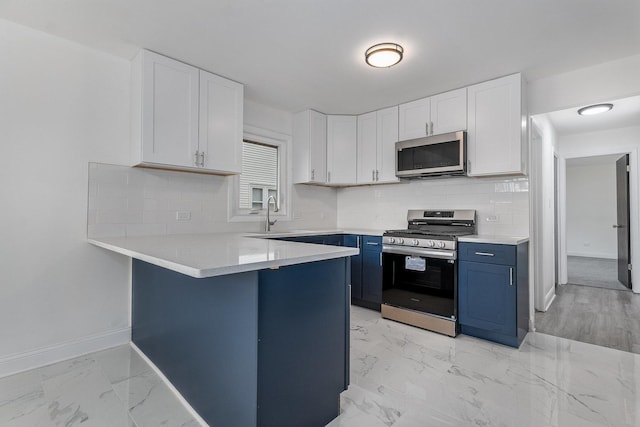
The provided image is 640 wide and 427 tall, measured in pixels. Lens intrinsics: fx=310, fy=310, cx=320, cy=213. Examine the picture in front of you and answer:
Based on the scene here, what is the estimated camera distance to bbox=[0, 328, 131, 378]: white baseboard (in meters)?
2.12

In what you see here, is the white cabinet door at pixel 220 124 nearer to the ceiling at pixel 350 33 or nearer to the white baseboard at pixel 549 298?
the ceiling at pixel 350 33

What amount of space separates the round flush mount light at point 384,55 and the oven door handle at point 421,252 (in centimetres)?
169

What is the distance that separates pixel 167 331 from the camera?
204 cm

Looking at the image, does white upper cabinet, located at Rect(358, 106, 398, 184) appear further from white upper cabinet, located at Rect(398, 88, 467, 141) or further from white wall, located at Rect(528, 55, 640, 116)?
white wall, located at Rect(528, 55, 640, 116)

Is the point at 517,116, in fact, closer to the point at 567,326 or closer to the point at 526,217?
the point at 526,217

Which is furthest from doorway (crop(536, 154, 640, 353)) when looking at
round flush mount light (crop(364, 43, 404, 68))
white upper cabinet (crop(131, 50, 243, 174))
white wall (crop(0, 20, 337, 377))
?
white wall (crop(0, 20, 337, 377))

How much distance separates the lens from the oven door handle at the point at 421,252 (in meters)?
2.84

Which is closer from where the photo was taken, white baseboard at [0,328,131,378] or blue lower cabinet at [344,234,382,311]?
white baseboard at [0,328,131,378]

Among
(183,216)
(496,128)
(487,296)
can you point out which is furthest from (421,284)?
(183,216)

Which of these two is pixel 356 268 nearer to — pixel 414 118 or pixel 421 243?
pixel 421 243

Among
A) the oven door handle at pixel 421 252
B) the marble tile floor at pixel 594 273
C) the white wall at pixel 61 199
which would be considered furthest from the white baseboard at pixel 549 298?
the white wall at pixel 61 199

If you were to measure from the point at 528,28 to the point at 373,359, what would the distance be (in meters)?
2.59

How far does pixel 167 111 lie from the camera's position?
256cm

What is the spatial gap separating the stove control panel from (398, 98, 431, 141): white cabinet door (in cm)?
116
